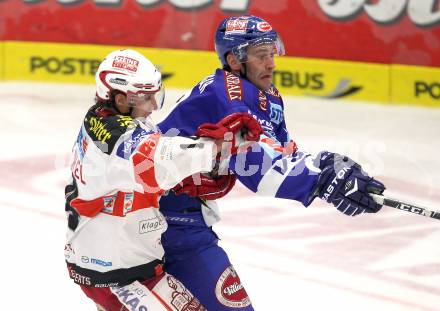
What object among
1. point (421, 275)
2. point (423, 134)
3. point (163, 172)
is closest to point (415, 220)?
point (421, 275)

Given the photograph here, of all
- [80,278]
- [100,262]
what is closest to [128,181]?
[100,262]

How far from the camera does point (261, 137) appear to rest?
3648 mm

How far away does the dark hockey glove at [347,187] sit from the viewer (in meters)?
3.49

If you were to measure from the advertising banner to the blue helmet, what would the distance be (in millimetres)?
5738

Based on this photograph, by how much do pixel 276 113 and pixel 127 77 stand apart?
59 cm

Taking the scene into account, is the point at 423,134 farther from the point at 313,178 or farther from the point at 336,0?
the point at 313,178

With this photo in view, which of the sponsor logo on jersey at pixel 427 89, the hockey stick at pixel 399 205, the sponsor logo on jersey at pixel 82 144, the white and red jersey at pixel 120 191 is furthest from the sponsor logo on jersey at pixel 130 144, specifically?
the sponsor logo on jersey at pixel 427 89

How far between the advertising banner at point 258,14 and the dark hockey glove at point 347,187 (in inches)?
244

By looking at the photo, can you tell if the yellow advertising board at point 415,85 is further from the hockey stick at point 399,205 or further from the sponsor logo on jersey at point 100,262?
the sponsor logo on jersey at point 100,262

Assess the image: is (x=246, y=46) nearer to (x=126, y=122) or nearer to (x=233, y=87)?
(x=233, y=87)

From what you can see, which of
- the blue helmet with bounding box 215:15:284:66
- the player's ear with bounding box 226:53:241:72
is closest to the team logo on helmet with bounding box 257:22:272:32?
the blue helmet with bounding box 215:15:284:66

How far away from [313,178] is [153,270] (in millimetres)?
668

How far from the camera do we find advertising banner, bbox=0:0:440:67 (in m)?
9.59

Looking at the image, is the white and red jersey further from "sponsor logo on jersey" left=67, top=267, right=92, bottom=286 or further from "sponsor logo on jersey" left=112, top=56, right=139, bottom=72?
"sponsor logo on jersey" left=112, top=56, right=139, bottom=72
